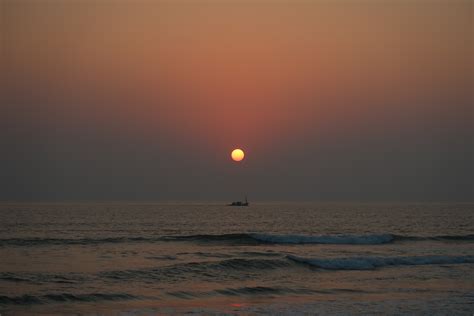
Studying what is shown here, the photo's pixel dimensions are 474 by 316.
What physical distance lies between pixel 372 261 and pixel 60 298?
16262 mm

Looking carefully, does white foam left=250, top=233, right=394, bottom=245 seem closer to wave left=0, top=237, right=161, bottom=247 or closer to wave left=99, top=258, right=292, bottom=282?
wave left=0, top=237, right=161, bottom=247

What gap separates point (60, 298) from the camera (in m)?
20.3

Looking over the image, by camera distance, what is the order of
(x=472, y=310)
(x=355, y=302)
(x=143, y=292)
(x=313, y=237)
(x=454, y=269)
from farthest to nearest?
(x=313, y=237), (x=454, y=269), (x=143, y=292), (x=355, y=302), (x=472, y=310)

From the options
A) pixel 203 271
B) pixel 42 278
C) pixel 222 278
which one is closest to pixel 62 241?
pixel 203 271

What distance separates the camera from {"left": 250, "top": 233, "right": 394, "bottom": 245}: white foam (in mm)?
43688

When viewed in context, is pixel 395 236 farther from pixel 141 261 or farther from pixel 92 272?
pixel 92 272

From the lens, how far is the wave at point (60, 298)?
1983cm

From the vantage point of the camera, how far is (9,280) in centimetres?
2334

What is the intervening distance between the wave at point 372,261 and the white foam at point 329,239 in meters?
12.1

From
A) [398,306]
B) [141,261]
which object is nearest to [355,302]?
[398,306]

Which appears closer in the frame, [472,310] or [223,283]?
[472,310]

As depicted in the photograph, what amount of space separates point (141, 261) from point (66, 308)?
1138 cm

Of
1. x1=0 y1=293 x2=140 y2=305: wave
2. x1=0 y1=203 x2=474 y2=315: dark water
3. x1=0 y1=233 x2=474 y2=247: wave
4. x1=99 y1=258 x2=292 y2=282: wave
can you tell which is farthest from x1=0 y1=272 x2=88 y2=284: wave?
x1=0 y1=233 x2=474 y2=247: wave

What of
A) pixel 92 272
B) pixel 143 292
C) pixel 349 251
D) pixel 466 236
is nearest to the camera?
pixel 143 292
